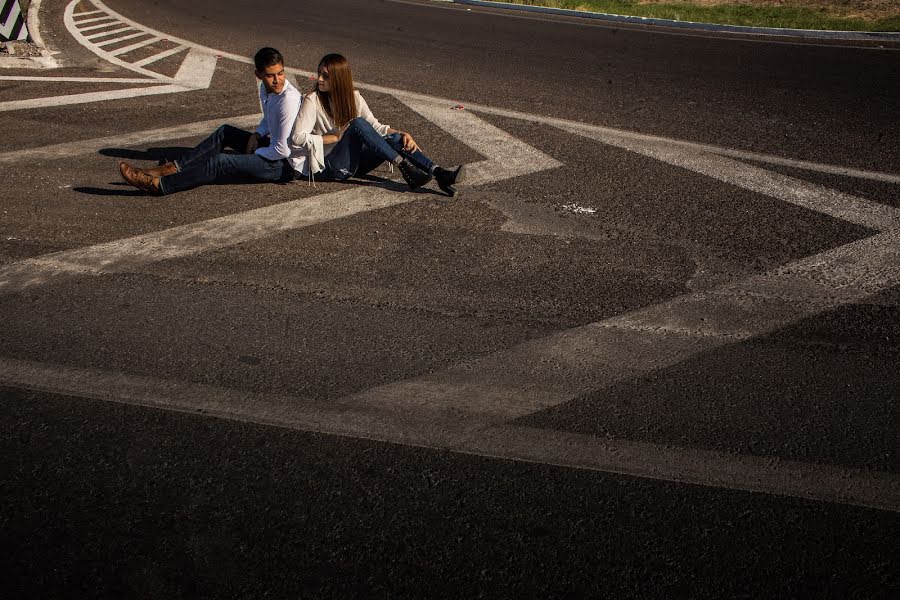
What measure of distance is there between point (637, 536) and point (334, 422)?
133cm

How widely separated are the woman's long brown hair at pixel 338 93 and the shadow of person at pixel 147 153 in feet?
4.94

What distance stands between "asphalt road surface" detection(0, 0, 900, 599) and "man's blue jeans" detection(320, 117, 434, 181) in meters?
0.18

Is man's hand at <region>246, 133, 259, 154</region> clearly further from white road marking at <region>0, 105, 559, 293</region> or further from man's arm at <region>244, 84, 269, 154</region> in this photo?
white road marking at <region>0, 105, 559, 293</region>

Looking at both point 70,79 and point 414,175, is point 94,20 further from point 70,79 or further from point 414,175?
point 414,175

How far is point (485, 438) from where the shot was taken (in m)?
3.65

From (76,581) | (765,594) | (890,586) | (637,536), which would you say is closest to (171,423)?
(76,581)

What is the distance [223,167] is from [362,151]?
105cm

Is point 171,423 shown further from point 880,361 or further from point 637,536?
point 880,361

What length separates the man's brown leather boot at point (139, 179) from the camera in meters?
6.24

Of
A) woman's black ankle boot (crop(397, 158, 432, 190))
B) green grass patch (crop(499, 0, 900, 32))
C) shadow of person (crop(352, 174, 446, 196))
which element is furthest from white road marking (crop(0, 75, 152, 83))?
green grass patch (crop(499, 0, 900, 32))

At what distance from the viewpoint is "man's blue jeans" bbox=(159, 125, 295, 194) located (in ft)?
21.3

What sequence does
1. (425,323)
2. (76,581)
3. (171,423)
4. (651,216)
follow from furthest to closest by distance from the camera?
(651,216)
(425,323)
(171,423)
(76,581)

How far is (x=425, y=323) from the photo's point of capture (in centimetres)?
463

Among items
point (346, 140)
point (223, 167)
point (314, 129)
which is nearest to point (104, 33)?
point (314, 129)
